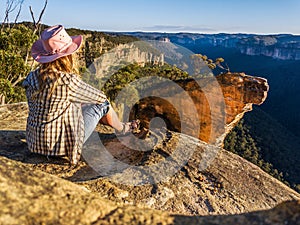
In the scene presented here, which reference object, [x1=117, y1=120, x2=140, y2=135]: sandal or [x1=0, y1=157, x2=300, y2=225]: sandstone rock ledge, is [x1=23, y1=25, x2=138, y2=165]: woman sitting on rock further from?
[x1=0, y1=157, x2=300, y2=225]: sandstone rock ledge

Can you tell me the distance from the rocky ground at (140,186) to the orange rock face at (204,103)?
4888 millimetres

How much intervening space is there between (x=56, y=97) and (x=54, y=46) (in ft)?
1.86

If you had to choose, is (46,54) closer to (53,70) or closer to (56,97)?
(53,70)

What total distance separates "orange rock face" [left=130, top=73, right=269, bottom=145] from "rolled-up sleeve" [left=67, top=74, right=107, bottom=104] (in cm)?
588

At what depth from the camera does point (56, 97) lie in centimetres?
333

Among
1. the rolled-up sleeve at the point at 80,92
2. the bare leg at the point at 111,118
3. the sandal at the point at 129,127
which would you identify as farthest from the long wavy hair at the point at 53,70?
the sandal at the point at 129,127

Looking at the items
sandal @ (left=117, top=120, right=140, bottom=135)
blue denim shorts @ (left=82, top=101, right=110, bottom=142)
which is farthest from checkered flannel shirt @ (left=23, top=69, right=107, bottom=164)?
sandal @ (left=117, top=120, right=140, bottom=135)

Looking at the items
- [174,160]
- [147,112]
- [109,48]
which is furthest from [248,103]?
[109,48]

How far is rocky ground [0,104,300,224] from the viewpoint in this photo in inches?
67.1

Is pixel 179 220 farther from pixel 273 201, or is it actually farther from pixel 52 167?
pixel 273 201

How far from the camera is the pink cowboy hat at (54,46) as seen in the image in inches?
131

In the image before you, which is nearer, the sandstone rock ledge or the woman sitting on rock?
the sandstone rock ledge

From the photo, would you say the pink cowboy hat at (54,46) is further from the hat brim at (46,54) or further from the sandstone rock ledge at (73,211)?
the sandstone rock ledge at (73,211)

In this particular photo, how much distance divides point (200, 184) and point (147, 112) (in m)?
6.12
